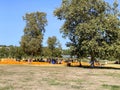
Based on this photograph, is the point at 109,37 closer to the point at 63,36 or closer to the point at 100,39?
the point at 100,39

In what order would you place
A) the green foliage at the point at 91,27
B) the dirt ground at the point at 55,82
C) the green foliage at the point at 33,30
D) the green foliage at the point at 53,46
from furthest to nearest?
1. the green foliage at the point at 53,46
2. the green foliage at the point at 33,30
3. the green foliage at the point at 91,27
4. the dirt ground at the point at 55,82

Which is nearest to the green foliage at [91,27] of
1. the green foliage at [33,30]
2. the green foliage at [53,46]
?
the green foliage at [33,30]

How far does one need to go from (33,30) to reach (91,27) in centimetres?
3198

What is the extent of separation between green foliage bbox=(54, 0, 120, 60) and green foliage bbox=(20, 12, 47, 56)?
25.2m

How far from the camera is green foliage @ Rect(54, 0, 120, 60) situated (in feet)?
194

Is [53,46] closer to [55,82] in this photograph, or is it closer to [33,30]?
[33,30]

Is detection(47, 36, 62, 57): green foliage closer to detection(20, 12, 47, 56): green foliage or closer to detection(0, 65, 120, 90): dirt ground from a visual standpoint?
detection(20, 12, 47, 56): green foliage

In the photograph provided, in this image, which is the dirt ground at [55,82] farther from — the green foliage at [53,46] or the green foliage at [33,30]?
the green foliage at [53,46]

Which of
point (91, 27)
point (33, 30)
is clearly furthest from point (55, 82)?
point (33, 30)

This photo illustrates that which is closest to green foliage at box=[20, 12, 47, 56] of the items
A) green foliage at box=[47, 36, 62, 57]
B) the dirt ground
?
green foliage at box=[47, 36, 62, 57]

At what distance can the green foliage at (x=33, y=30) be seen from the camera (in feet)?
290

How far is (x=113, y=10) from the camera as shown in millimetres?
62625

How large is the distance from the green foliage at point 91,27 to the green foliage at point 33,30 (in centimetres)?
2520

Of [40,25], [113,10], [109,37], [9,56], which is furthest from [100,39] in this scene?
[9,56]
